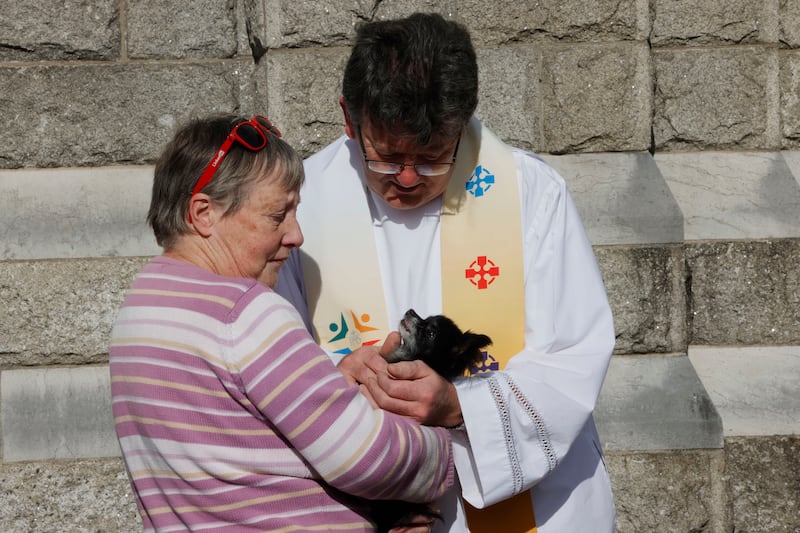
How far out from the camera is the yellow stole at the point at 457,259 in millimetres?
3010

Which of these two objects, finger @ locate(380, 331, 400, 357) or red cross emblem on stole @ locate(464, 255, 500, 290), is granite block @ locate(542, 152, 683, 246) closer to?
red cross emblem on stole @ locate(464, 255, 500, 290)

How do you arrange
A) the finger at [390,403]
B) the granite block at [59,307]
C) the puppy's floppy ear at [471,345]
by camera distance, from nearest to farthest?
the finger at [390,403], the puppy's floppy ear at [471,345], the granite block at [59,307]

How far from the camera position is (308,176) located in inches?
127

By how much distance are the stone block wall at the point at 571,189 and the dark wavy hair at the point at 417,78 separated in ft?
4.98

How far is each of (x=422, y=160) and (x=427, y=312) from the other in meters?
0.50

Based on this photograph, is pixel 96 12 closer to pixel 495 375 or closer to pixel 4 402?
pixel 4 402

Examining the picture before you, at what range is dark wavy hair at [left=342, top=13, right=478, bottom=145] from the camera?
263 centimetres

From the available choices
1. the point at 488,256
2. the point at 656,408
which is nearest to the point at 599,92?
the point at 656,408

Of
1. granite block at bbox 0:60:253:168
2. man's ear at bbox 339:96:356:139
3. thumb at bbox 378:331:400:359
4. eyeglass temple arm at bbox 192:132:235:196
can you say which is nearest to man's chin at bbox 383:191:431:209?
man's ear at bbox 339:96:356:139

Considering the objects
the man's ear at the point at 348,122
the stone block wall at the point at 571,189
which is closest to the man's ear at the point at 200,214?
the man's ear at the point at 348,122

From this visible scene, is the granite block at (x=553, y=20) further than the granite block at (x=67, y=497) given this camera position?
No

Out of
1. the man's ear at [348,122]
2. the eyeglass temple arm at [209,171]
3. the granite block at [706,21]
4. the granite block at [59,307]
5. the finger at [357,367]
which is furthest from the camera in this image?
the granite block at [706,21]

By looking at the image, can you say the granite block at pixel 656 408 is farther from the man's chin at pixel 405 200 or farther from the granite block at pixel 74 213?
the granite block at pixel 74 213

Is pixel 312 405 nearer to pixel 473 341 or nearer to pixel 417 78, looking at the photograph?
pixel 473 341
